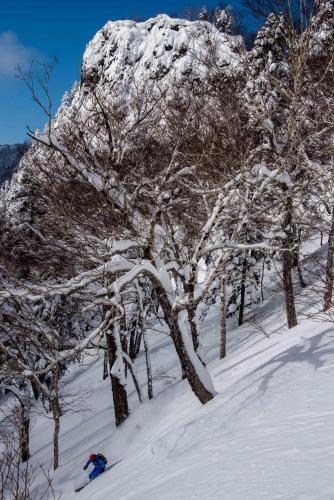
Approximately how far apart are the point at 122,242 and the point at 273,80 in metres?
6.16

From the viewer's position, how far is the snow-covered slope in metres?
3.58

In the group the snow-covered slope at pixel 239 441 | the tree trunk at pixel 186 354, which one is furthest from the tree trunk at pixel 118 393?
the tree trunk at pixel 186 354

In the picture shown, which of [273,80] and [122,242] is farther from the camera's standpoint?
[273,80]

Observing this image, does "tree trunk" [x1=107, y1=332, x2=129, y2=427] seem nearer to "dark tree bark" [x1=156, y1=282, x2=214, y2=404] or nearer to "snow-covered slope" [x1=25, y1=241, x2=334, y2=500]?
"snow-covered slope" [x1=25, y1=241, x2=334, y2=500]

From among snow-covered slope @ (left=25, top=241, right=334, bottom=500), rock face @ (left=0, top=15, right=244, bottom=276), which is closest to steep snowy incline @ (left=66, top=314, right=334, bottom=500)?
snow-covered slope @ (left=25, top=241, right=334, bottom=500)

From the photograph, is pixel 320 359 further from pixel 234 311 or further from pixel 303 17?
pixel 234 311

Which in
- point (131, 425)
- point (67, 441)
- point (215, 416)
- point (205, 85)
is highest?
point (205, 85)

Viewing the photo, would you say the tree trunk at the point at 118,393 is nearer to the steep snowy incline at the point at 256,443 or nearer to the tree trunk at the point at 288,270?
the steep snowy incline at the point at 256,443

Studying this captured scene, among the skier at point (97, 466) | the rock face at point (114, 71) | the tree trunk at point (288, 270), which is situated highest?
the rock face at point (114, 71)

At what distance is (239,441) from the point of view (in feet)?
17.2

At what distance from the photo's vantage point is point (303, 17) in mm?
8406

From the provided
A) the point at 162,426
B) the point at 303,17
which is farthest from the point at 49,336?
the point at 303,17

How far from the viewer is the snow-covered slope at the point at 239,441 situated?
3.58 metres

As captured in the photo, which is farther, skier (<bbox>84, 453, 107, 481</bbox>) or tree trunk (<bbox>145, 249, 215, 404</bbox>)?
skier (<bbox>84, 453, 107, 481</bbox>)
